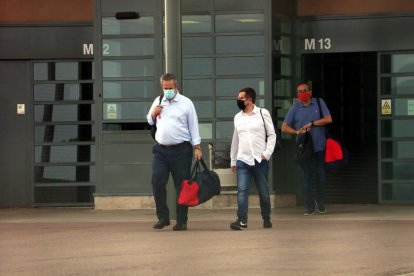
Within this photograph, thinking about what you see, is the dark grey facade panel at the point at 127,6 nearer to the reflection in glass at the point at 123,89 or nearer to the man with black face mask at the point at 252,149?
the reflection in glass at the point at 123,89

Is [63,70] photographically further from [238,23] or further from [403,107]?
[403,107]

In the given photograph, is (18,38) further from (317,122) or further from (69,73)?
(317,122)

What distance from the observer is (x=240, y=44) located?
20.1 metres

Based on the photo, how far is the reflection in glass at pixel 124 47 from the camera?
20328 millimetres

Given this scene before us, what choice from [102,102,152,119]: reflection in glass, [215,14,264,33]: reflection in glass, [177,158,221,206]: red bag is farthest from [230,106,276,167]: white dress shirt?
[102,102,152,119]: reflection in glass

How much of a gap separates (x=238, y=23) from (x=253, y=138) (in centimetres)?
501

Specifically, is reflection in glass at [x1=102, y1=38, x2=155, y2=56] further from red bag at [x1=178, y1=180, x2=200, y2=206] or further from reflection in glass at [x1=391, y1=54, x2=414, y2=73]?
red bag at [x1=178, y1=180, x2=200, y2=206]

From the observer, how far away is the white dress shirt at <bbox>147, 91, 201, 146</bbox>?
15.2 metres

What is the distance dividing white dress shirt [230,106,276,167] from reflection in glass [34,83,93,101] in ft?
19.9

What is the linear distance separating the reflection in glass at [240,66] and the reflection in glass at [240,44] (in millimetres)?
121

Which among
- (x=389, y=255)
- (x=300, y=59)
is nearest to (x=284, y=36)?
(x=300, y=59)

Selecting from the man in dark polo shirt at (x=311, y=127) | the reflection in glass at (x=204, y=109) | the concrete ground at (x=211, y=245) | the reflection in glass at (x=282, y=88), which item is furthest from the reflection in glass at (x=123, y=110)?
the man in dark polo shirt at (x=311, y=127)

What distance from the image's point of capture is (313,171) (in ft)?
60.4

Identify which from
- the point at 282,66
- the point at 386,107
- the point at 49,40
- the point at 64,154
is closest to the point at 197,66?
the point at 282,66
